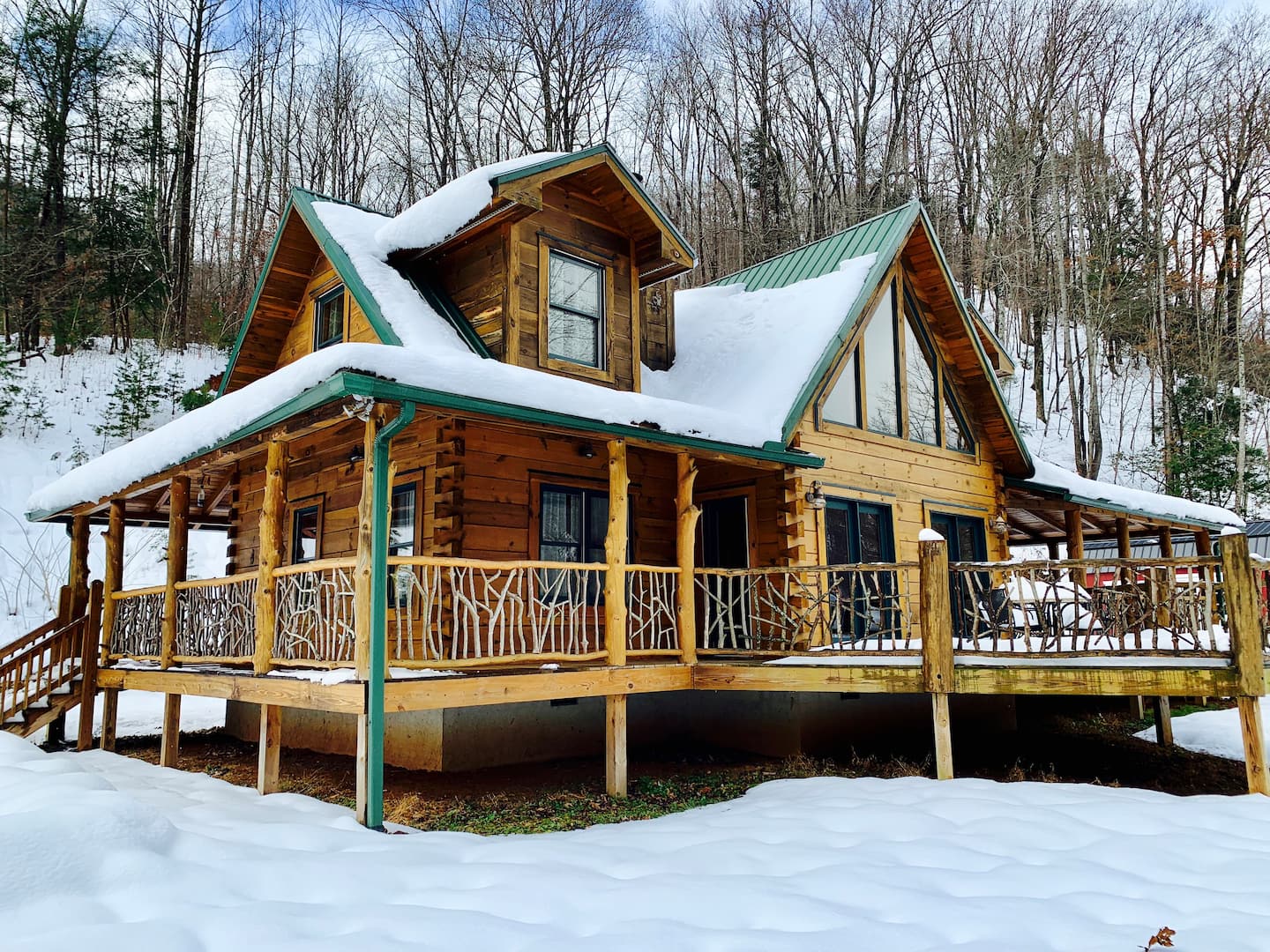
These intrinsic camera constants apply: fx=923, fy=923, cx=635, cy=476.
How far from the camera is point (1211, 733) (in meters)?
15.1

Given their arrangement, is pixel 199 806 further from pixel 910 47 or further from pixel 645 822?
pixel 910 47

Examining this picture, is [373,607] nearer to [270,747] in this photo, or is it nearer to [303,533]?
[270,747]

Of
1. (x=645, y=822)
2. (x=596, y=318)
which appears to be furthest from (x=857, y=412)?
(x=645, y=822)

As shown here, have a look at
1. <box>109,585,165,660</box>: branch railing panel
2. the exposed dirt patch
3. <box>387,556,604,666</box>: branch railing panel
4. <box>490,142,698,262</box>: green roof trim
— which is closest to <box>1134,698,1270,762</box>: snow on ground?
the exposed dirt patch

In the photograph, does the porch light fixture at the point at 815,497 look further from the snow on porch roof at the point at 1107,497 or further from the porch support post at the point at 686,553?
the snow on porch roof at the point at 1107,497

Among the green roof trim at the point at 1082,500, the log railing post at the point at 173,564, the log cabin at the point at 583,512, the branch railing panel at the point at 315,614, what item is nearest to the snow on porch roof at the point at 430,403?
the log cabin at the point at 583,512

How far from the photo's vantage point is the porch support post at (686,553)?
415 inches

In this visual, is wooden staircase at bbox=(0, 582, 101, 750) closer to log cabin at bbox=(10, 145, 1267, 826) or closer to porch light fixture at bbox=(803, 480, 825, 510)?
log cabin at bbox=(10, 145, 1267, 826)

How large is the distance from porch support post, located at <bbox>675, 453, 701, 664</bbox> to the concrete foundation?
1944 millimetres

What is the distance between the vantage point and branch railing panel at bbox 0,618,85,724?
12508 millimetres

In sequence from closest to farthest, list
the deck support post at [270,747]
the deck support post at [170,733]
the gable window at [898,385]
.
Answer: the deck support post at [270,747]
the deck support post at [170,733]
the gable window at [898,385]

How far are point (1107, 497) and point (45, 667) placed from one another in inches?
678

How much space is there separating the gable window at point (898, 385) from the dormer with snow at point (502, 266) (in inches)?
123

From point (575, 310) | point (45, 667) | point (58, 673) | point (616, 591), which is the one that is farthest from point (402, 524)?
point (45, 667)
